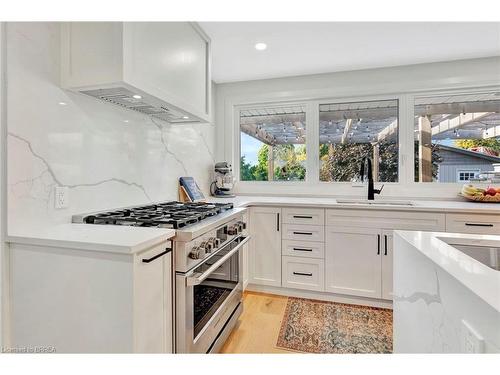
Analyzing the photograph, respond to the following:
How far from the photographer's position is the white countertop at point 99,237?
3.19ft

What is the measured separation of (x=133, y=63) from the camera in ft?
4.16

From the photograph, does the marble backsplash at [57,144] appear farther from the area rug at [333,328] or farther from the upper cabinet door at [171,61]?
the area rug at [333,328]

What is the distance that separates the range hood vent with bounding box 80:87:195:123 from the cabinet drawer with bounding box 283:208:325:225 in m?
1.17

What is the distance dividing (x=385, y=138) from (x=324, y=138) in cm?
64

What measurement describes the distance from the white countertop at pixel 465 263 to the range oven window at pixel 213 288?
3.25 ft

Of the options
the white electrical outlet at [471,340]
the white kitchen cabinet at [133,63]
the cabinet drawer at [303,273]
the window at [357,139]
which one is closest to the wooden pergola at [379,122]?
the window at [357,139]

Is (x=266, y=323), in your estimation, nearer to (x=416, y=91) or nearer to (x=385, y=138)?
(x=385, y=138)

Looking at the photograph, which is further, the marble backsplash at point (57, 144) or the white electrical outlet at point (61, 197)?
the white electrical outlet at point (61, 197)

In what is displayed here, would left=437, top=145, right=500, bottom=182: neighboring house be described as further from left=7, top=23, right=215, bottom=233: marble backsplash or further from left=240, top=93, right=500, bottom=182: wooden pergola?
left=7, top=23, right=215, bottom=233: marble backsplash

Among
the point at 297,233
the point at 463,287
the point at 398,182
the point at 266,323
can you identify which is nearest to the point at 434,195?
the point at 398,182

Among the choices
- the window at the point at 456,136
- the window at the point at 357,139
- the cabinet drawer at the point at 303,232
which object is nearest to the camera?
the cabinet drawer at the point at 303,232

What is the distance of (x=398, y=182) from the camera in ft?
9.13

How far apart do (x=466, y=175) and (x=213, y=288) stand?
8.89 ft

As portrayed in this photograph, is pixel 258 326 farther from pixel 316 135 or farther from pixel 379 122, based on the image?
pixel 379 122
